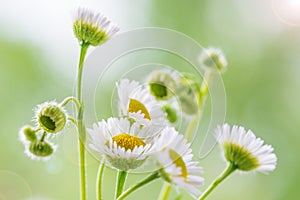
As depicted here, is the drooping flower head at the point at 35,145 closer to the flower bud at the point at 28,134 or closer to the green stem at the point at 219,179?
the flower bud at the point at 28,134

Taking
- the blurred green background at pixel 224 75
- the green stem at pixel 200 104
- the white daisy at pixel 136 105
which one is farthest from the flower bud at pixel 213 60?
the blurred green background at pixel 224 75

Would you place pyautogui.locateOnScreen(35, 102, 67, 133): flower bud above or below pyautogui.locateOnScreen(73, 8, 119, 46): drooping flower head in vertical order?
below

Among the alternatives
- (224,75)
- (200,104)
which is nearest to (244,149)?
(200,104)

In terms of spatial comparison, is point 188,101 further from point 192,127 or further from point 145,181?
point 145,181

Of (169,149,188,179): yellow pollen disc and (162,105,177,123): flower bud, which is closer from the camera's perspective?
(169,149,188,179): yellow pollen disc

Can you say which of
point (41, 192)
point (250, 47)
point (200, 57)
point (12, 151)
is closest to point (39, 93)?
point (12, 151)

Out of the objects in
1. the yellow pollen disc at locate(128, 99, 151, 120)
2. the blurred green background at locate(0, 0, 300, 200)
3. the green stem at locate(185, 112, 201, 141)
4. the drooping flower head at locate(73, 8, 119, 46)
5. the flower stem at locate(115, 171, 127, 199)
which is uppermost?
the blurred green background at locate(0, 0, 300, 200)

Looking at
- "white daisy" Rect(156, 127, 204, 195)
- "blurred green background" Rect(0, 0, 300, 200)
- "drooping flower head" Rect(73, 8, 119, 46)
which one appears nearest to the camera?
"white daisy" Rect(156, 127, 204, 195)

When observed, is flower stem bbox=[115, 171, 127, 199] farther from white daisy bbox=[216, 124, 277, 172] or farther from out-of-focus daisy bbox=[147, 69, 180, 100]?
out-of-focus daisy bbox=[147, 69, 180, 100]

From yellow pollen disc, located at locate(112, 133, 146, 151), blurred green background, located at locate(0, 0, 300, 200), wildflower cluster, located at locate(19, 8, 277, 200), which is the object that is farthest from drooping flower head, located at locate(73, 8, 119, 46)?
blurred green background, located at locate(0, 0, 300, 200)
